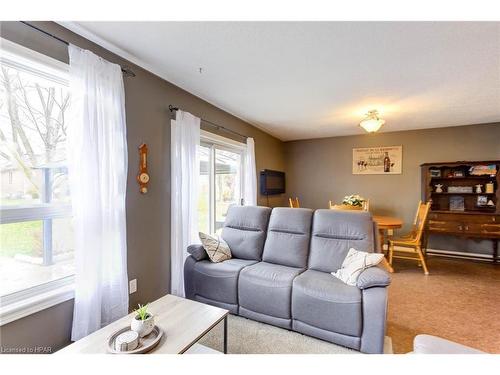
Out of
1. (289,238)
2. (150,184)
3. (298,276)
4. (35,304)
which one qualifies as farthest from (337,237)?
(35,304)

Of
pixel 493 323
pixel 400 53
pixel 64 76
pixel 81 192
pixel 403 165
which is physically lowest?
pixel 493 323

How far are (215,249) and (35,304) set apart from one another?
4.75 ft

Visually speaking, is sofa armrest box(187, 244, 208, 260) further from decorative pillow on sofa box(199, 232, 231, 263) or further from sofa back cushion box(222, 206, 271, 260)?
sofa back cushion box(222, 206, 271, 260)

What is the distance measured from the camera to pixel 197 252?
2525mm

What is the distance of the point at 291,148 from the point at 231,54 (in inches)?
154

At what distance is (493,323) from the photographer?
2180 mm

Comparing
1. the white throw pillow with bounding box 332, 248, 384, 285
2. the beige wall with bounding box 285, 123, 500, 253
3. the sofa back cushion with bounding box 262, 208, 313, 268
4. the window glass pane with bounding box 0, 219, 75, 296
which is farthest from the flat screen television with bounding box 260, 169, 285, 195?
the window glass pane with bounding box 0, 219, 75, 296

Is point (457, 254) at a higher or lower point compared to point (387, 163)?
lower

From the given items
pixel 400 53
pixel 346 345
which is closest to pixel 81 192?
pixel 346 345

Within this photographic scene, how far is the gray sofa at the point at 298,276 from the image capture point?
1.79 meters

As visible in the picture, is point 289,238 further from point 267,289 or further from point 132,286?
point 132,286

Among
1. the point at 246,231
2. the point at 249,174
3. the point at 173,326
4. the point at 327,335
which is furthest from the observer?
the point at 249,174

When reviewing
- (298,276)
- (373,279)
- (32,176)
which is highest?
(32,176)
